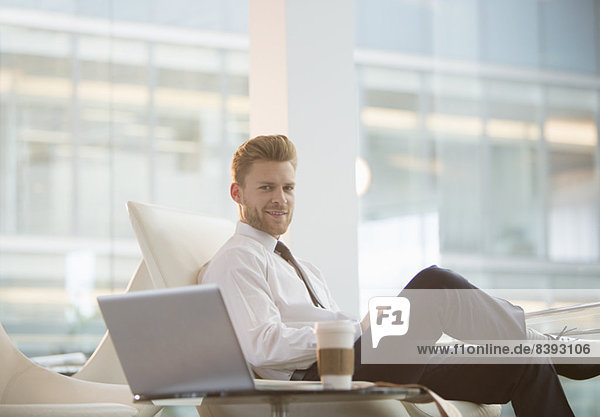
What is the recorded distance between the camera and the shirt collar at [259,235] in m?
2.41

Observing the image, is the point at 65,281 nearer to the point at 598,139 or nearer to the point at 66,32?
the point at 66,32

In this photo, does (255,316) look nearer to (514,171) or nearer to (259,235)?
(259,235)

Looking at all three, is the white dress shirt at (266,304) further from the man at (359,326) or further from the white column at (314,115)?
the white column at (314,115)

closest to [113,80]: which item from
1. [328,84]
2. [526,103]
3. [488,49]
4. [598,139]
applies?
[328,84]

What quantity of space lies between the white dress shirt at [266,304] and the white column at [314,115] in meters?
0.80

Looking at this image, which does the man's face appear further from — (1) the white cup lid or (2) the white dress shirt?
(1) the white cup lid

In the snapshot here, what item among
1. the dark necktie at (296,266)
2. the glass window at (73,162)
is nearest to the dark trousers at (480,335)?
the dark necktie at (296,266)

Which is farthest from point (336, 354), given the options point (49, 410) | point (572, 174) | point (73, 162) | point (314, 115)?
point (572, 174)

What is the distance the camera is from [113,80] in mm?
4660

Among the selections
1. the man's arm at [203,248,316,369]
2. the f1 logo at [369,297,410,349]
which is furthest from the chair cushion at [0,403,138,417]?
the f1 logo at [369,297,410,349]

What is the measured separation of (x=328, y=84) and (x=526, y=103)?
9.30 ft

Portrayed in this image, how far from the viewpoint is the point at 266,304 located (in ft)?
6.79

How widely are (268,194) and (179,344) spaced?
1.01 metres

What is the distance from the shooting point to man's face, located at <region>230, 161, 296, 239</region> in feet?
7.94
